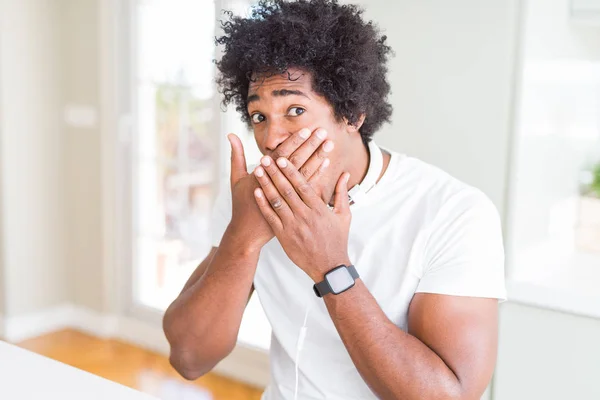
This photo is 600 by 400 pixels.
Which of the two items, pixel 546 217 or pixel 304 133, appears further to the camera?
pixel 546 217

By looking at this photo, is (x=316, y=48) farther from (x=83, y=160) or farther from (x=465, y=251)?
(x=83, y=160)

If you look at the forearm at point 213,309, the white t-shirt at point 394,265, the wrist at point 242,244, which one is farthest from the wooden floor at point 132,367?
the wrist at point 242,244

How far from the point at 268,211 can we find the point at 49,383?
49 cm

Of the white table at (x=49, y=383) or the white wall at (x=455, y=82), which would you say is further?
the white wall at (x=455, y=82)

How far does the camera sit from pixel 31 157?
3879mm

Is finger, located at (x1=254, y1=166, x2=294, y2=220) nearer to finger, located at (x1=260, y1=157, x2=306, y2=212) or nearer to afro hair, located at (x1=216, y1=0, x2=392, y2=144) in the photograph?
finger, located at (x1=260, y1=157, x2=306, y2=212)

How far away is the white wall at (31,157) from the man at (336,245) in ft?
8.28

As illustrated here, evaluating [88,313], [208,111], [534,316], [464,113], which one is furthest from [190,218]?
[534,316]

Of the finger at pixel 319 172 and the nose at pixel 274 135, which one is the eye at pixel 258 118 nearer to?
the nose at pixel 274 135

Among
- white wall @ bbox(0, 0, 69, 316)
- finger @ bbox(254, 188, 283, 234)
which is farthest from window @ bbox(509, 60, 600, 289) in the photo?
white wall @ bbox(0, 0, 69, 316)

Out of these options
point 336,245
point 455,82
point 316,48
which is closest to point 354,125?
point 316,48

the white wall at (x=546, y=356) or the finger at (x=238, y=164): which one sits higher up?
the finger at (x=238, y=164)

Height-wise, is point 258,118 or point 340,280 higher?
point 258,118

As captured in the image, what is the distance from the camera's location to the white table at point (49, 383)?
1082 mm
